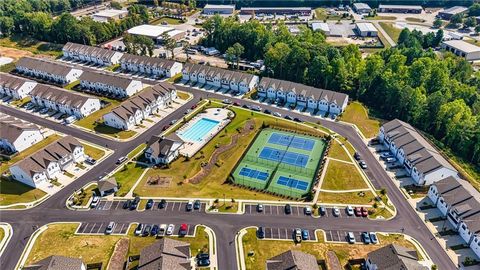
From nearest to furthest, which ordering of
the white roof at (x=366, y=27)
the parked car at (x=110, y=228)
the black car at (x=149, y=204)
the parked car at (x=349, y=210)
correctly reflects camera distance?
the parked car at (x=110, y=228), the parked car at (x=349, y=210), the black car at (x=149, y=204), the white roof at (x=366, y=27)

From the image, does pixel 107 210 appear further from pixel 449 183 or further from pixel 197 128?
pixel 449 183

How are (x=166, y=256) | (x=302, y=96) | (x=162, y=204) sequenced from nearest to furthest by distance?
(x=166, y=256)
(x=162, y=204)
(x=302, y=96)

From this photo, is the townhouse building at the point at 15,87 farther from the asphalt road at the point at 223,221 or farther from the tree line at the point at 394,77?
the tree line at the point at 394,77

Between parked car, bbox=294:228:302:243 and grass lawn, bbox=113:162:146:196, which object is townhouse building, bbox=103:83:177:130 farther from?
parked car, bbox=294:228:302:243

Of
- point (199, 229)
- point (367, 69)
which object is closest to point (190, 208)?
point (199, 229)

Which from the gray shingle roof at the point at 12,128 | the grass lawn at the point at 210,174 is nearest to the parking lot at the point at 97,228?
the grass lawn at the point at 210,174

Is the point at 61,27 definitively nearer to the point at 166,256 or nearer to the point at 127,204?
the point at 127,204

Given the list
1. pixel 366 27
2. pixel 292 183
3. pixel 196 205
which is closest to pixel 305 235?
pixel 292 183
